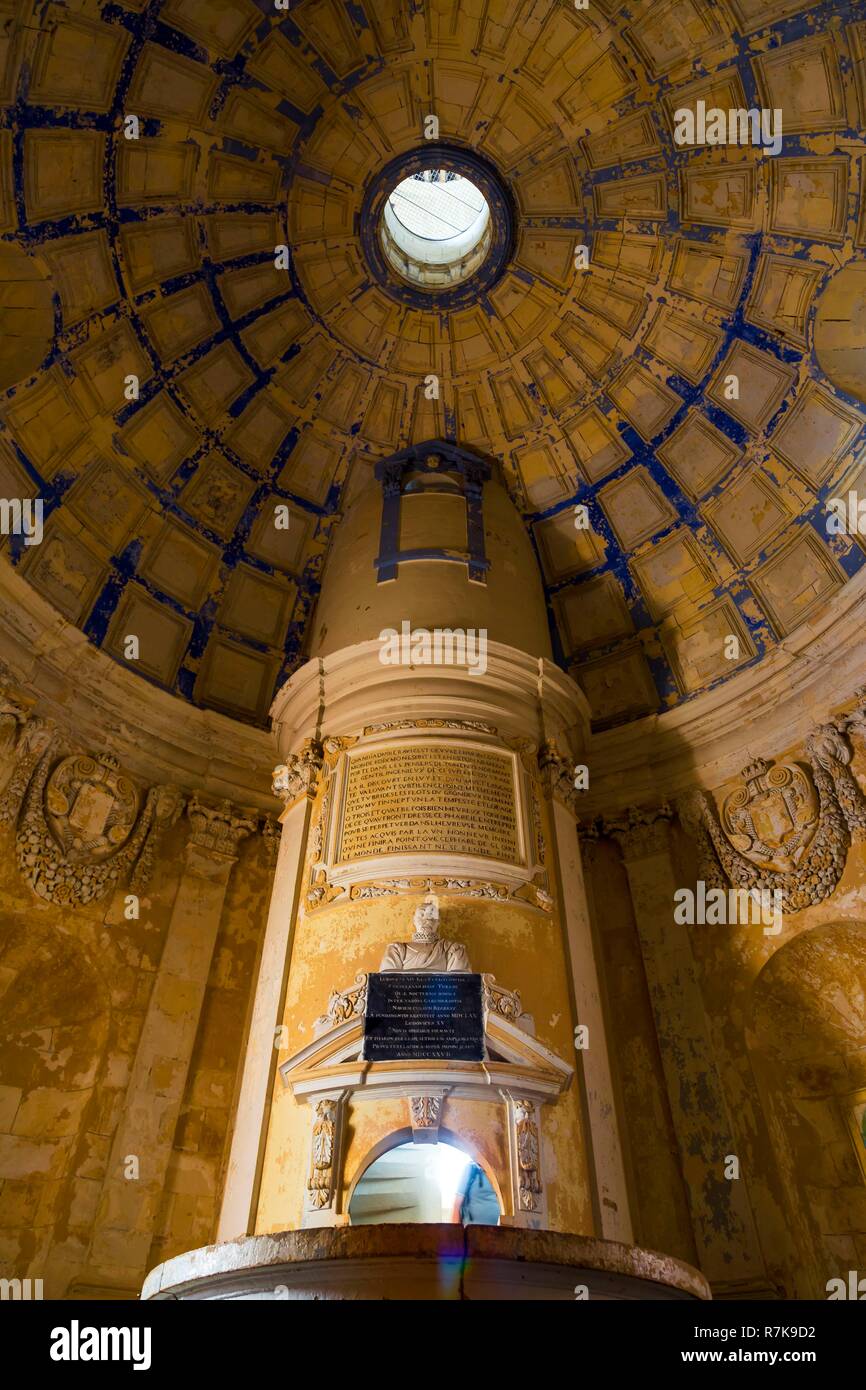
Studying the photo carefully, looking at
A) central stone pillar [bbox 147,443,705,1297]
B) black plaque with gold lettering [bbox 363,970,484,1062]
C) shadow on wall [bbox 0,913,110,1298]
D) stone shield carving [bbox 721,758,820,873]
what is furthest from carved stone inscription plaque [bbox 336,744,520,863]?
shadow on wall [bbox 0,913,110,1298]

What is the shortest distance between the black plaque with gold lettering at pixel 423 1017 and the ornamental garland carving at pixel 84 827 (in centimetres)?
448

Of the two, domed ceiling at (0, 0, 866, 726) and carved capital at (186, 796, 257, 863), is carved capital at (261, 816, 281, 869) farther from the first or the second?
domed ceiling at (0, 0, 866, 726)

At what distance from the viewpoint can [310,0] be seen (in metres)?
11.8

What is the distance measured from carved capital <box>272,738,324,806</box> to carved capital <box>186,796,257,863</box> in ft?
5.96

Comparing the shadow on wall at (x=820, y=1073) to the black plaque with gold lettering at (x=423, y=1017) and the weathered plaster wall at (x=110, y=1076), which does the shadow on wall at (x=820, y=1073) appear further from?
the weathered plaster wall at (x=110, y=1076)

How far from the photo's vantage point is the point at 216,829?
11820mm

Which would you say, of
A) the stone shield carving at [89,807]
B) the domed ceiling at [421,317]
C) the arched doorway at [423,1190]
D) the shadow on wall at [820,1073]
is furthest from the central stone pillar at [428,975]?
the domed ceiling at [421,317]

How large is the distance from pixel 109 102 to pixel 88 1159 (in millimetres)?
12698

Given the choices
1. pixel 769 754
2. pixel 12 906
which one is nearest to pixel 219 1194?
pixel 12 906

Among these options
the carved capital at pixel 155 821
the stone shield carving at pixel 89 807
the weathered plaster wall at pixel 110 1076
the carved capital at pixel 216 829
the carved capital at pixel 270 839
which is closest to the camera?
the weathered plaster wall at pixel 110 1076

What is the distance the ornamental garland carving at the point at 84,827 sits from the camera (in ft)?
33.3

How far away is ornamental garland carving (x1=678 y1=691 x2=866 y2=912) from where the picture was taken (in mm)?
10188

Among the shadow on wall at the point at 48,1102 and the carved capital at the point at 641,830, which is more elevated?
the carved capital at the point at 641,830
